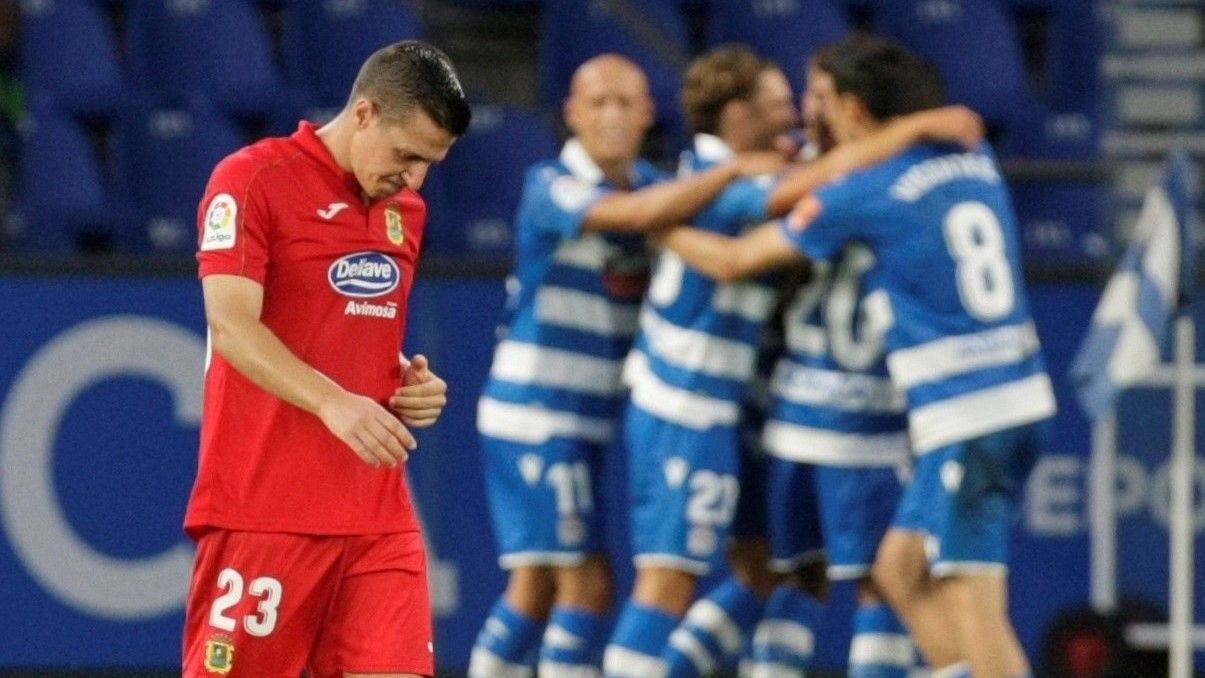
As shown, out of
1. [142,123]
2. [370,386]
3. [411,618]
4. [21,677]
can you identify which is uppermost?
[142,123]

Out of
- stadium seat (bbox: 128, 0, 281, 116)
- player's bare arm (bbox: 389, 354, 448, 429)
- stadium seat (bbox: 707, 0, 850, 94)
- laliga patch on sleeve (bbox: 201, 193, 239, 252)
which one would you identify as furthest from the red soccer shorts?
stadium seat (bbox: 707, 0, 850, 94)

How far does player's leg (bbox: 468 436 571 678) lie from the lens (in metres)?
7.58

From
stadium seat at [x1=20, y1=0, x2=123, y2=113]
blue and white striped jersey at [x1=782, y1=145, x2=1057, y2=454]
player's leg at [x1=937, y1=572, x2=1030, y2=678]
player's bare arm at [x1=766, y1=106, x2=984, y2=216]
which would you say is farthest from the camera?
stadium seat at [x1=20, y1=0, x2=123, y2=113]

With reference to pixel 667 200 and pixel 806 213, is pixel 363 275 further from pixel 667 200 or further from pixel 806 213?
pixel 667 200

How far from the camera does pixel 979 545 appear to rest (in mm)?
6457

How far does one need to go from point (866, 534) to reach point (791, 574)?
61cm

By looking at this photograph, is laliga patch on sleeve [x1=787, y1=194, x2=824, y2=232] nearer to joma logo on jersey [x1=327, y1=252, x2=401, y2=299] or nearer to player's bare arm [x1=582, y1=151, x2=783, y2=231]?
player's bare arm [x1=582, y1=151, x2=783, y2=231]

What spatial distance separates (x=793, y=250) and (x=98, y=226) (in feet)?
11.3

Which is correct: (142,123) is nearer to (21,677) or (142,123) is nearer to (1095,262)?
(21,677)

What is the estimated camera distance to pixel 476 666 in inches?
303

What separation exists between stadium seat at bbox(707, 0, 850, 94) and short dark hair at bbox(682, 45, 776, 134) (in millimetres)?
2375

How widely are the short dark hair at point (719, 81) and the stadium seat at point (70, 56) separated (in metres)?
2.96

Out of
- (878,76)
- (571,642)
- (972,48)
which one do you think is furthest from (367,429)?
(972,48)

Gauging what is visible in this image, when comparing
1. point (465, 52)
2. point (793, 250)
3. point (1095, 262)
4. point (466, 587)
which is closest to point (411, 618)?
point (793, 250)
